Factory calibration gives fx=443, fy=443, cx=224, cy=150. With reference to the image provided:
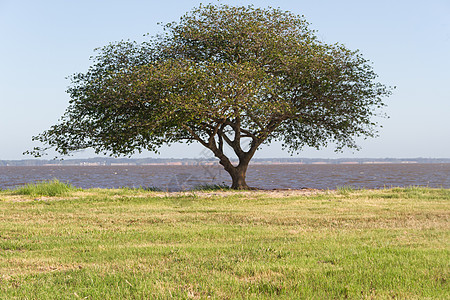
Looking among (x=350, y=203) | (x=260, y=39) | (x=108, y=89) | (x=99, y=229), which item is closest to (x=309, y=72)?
(x=260, y=39)

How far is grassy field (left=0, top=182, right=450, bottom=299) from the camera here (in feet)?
20.4

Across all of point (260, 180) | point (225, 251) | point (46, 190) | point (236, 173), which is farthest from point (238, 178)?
point (260, 180)

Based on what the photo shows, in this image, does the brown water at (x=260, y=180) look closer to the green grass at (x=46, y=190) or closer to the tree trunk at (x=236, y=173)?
the tree trunk at (x=236, y=173)

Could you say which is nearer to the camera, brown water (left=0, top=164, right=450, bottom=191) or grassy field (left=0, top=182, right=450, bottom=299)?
grassy field (left=0, top=182, right=450, bottom=299)

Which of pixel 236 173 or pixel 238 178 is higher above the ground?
pixel 236 173

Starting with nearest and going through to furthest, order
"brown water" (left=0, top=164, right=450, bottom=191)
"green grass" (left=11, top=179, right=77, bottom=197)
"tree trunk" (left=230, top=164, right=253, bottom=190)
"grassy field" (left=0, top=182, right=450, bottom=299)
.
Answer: "grassy field" (left=0, top=182, right=450, bottom=299) → "green grass" (left=11, top=179, right=77, bottom=197) → "tree trunk" (left=230, top=164, right=253, bottom=190) → "brown water" (left=0, top=164, right=450, bottom=191)

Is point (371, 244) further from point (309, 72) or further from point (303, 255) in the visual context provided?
point (309, 72)

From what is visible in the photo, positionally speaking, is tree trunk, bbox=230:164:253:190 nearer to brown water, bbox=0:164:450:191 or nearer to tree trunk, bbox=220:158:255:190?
tree trunk, bbox=220:158:255:190

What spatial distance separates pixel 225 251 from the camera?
8.48 m

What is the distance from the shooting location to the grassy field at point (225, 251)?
20.4ft

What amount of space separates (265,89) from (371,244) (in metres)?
14.5

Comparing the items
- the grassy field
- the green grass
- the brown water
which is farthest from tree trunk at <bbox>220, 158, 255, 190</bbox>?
the grassy field

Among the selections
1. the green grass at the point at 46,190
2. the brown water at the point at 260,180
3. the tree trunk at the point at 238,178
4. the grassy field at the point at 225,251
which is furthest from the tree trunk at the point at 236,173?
the grassy field at the point at 225,251

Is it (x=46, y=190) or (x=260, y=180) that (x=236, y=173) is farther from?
(x=260, y=180)
